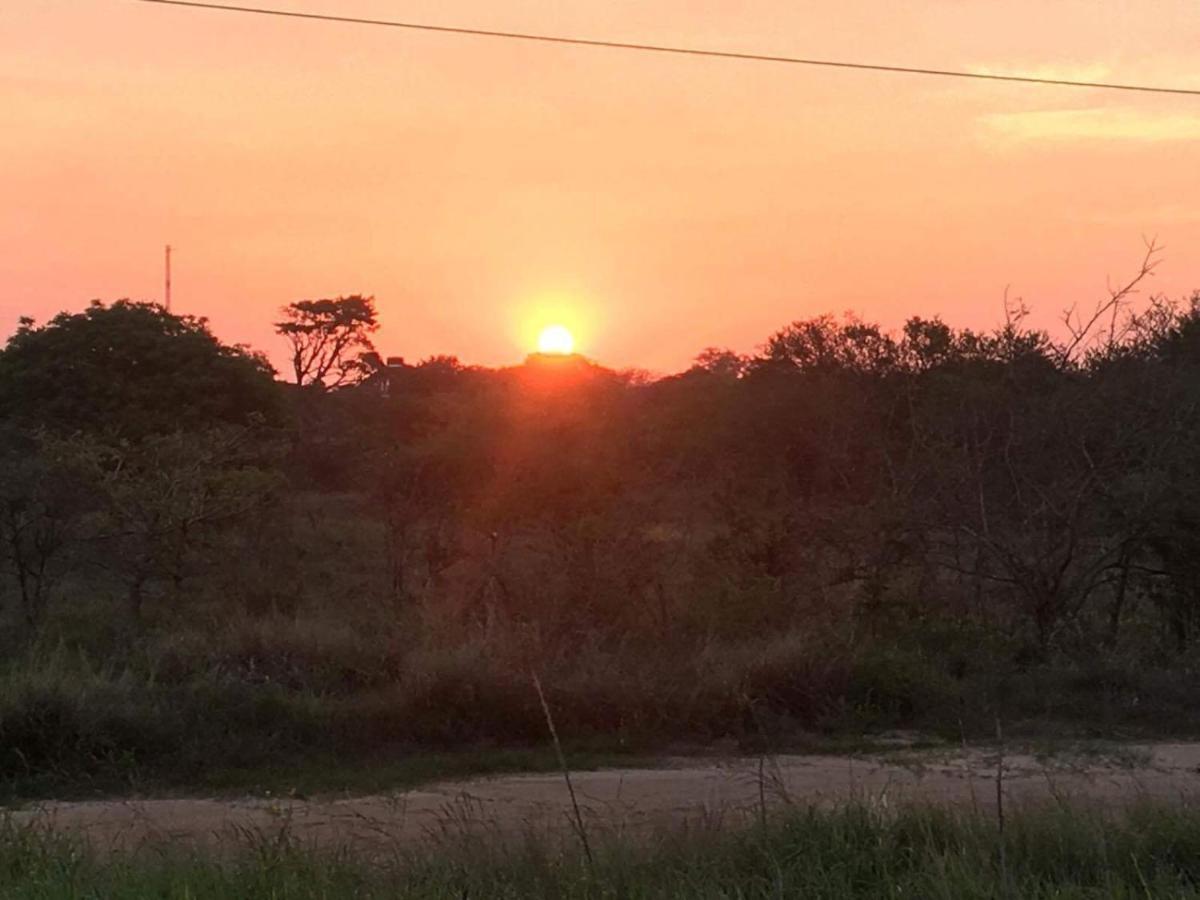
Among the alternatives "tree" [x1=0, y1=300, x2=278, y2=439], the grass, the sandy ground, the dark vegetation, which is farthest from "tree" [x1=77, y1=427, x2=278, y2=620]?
"tree" [x1=0, y1=300, x2=278, y2=439]

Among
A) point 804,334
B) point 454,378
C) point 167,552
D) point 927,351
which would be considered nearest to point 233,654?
point 167,552

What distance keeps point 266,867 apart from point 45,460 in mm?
11330

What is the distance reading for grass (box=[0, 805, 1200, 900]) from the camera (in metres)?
4.98

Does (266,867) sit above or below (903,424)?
below

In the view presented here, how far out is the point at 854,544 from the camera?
1470cm

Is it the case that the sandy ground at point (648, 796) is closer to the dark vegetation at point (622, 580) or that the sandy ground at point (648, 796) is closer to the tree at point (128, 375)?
the dark vegetation at point (622, 580)

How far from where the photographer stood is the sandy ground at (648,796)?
7645 millimetres

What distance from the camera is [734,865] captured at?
17.8ft

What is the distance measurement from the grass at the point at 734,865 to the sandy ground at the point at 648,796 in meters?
0.95

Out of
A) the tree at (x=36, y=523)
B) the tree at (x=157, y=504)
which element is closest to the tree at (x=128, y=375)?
the tree at (x=157, y=504)

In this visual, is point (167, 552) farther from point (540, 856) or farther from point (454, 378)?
point (454, 378)

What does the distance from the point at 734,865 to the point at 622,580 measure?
775 cm

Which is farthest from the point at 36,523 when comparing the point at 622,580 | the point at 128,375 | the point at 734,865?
the point at 128,375

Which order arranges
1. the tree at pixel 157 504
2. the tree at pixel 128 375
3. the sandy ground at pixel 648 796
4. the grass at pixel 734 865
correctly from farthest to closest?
the tree at pixel 128 375 → the tree at pixel 157 504 → the sandy ground at pixel 648 796 → the grass at pixel 734 865
